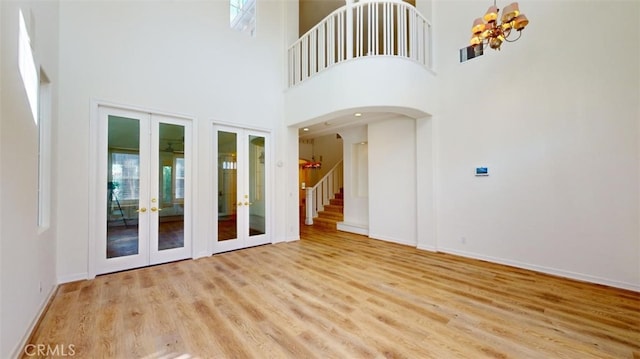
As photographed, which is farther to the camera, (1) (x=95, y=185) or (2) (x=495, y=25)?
(1) (x=95, y=185)

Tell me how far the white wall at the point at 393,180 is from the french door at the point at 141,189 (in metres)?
4.11

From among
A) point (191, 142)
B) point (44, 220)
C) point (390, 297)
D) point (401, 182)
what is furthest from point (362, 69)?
point (44, 220)

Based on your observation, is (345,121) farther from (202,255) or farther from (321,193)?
(202,255)

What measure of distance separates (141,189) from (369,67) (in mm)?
4311

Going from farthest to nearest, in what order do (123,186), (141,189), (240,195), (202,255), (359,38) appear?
(240,195)
(202,255)
(359,38)
(141,189)
(123,186)

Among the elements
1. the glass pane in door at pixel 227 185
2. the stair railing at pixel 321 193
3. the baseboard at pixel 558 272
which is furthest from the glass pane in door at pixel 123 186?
the baseboard at pixel 558 272

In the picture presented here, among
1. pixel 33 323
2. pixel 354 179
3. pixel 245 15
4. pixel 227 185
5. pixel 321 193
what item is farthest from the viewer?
pixel 321 193

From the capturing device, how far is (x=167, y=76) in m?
4.35

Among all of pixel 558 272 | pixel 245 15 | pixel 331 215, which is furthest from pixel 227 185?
pixel 558 272

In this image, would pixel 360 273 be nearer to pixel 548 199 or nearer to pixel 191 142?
pixel 548 199

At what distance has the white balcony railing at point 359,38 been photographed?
443 centimetres

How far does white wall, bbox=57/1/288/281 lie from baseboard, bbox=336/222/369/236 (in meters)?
2.12

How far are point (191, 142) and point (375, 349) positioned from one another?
4.26 meters

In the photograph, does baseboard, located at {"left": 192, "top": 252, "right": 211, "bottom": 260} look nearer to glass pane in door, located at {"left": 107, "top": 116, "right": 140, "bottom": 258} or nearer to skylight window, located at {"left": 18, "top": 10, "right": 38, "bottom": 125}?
glass pane in door, located at {"left": 107, "top": 116, "right": 140, "bottom": 258}
